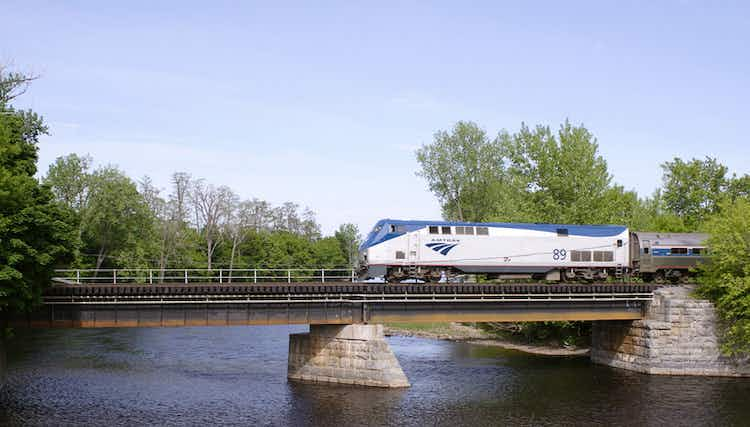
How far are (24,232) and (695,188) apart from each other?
75.8 meters

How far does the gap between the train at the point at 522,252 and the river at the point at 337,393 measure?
671 centimetres

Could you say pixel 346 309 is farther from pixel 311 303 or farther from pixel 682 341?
pixel 682 341

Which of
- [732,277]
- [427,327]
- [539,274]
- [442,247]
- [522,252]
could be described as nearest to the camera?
[732,277]

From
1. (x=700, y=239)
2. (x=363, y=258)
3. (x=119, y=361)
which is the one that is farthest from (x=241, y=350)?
(x=700, y=239)

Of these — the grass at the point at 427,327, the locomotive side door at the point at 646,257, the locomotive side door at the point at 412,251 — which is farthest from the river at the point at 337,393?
the grass at the point at 427,327

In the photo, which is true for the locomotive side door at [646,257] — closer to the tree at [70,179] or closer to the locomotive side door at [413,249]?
the locomotive side door at [413,249]

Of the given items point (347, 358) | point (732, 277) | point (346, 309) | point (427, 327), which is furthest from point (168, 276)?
point (732, 277)

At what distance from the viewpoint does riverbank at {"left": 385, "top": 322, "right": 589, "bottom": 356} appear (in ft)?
195

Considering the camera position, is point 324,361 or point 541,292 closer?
point 324,361

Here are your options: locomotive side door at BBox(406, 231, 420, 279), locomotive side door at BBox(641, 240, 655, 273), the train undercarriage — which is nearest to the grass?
the train undercarriage

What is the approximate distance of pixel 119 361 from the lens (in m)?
51.9

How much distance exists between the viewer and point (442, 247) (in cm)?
4803

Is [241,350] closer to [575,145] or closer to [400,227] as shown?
[400,227]

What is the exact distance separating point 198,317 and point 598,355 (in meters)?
29.8
